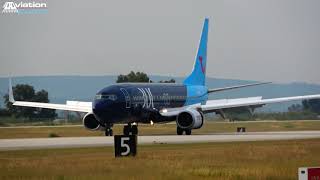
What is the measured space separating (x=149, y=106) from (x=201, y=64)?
55.9ft

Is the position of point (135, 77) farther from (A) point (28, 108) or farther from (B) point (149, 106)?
(B) point (149, 106)

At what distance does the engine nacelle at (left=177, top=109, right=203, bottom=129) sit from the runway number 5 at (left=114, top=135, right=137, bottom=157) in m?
33.2

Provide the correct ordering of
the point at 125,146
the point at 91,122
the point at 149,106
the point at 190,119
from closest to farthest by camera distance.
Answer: the point at 125,146, the point at 190,119, the point at 149,106, the point at 91,122

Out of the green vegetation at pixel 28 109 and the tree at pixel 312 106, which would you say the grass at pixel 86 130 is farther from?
the tree at pixel 312 106

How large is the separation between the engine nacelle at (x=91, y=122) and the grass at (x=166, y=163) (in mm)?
25525

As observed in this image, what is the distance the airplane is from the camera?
70.9 meters

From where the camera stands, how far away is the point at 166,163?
3769 cm

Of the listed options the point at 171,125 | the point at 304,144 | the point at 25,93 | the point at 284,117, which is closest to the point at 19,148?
the point at 304,144

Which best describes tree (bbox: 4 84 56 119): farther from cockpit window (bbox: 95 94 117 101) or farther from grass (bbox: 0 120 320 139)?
cockpit window (bbox: 95 94 117 101)

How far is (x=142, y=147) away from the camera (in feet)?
167

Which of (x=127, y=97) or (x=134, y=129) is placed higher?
(x=127, y=97)

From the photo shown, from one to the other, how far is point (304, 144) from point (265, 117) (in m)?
87.5

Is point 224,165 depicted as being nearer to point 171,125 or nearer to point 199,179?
point 199,179

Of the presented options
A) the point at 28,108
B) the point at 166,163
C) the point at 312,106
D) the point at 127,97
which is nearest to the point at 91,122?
the point at 127,97
